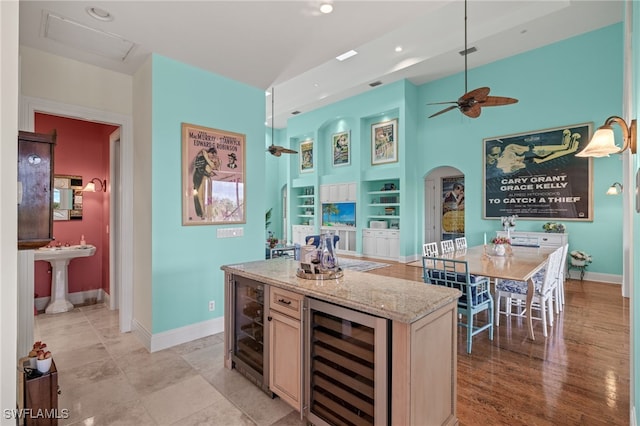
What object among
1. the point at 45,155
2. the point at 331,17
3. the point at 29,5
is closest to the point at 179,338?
the point at 45,155

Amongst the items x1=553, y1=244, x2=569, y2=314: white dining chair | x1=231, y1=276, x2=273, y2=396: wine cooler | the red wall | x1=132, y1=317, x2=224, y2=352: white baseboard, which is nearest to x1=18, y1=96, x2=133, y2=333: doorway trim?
x1=132, y1=317, x2=224, y2=352: white baseboard

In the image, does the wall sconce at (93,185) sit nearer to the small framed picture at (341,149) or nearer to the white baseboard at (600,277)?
the small framed picture at (341,149)

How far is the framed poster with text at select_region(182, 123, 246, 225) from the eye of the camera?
3320 mm

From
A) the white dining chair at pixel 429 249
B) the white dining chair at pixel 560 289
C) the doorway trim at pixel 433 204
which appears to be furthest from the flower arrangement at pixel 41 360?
the doorway trim at pixel 433 204

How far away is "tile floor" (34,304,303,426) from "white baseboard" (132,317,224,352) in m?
0.08

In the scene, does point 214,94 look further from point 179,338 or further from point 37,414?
point 37,414

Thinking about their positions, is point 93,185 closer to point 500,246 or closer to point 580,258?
point 500,246

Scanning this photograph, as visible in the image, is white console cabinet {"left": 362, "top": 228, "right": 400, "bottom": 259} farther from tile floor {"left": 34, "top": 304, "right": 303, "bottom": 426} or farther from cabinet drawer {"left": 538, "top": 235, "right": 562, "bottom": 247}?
tile floor {"left": 34, "top": 304, "right": 303, "bottom": 426}

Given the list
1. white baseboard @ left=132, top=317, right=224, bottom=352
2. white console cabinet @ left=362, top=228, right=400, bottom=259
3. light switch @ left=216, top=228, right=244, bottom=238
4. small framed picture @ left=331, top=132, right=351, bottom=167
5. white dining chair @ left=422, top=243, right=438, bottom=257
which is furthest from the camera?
small framed picture @ left=331, top=132, right=351, bottom=167

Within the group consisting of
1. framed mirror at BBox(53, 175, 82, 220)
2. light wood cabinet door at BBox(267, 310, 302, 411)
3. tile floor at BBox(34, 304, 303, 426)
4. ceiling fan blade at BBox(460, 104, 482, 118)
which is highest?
ceiling fan blade at BBox(460, 104, 482, 118)

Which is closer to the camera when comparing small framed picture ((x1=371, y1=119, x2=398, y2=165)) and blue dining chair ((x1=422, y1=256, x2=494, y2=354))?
blue dining chair ((x1=422, y1=256, x2=494, y2=354))

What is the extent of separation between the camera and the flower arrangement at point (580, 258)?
580 cm

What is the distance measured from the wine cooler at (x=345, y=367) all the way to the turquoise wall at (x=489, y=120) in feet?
21.3

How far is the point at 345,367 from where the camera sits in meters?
1.76
